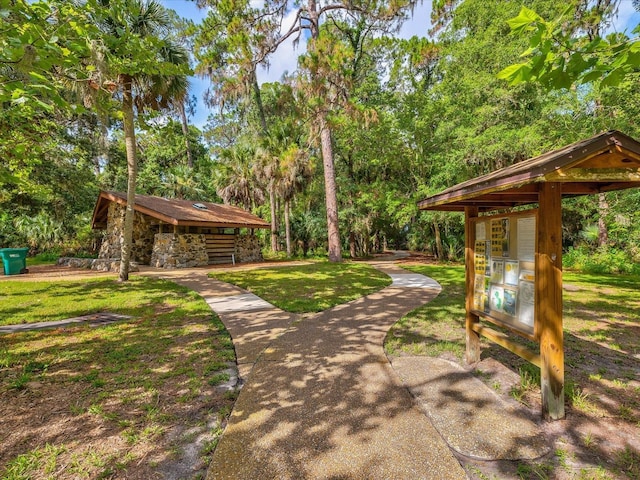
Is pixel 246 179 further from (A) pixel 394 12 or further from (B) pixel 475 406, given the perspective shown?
(B) pixel 475 406

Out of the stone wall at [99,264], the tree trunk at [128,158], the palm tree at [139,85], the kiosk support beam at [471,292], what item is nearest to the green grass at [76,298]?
the tree trunk at [128,158]

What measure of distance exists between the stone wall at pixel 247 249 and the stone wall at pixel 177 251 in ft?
7.98

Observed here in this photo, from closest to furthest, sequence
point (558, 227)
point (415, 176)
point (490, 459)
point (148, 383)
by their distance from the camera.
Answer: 1. point (490, 459)
2. point (558, 227)
3. point (148, 383)
4. point (415, 176)

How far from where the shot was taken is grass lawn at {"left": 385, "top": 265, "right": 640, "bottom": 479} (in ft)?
6.38

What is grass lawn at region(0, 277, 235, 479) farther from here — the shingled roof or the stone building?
the stone building

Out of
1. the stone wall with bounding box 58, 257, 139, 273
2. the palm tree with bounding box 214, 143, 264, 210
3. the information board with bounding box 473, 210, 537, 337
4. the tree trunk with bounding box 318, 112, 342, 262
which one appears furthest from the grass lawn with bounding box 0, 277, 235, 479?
the palm tree with bounding box 214, 143, 264, 210

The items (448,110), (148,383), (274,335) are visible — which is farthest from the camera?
(448,110)

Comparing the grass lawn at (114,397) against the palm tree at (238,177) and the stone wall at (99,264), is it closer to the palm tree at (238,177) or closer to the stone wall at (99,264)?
the stone wall at (99,264)

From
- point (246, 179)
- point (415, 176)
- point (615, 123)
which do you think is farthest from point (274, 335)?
point (246, 179)

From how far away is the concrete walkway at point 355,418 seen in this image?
74.7 inches

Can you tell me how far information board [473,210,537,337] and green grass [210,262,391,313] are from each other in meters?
3.33

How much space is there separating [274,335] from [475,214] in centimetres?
338

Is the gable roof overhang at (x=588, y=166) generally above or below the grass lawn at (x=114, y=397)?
above

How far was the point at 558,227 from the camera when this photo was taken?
7.89ft
